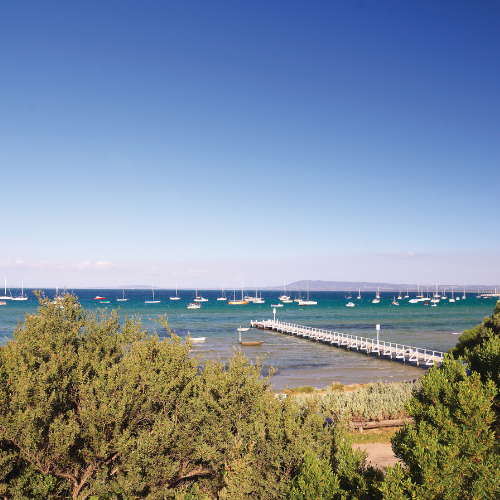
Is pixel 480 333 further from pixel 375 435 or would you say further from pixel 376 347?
pixel 376 347

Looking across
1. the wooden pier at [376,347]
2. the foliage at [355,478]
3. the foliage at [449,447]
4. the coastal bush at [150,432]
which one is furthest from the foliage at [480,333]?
the foliage at [355,478]

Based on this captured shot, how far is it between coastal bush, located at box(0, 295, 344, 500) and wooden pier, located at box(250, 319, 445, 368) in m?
26.2

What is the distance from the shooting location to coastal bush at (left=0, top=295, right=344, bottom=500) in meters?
8.85

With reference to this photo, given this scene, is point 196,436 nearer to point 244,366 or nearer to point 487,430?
point 244,366

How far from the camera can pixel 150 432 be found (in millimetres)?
9750

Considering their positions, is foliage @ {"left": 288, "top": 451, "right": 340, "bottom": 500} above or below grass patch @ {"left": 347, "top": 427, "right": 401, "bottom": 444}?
above

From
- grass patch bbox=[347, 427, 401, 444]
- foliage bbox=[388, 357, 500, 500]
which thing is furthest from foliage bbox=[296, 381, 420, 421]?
foliage bbox=[388, 357, 500, 500]

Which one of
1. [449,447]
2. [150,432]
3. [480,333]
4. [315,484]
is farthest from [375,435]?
[150,432]

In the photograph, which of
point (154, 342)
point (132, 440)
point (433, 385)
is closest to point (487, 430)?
point (433, 385)

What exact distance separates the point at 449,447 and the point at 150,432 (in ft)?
22.6

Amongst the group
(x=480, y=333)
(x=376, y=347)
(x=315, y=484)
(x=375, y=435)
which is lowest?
(x=376, y=347)

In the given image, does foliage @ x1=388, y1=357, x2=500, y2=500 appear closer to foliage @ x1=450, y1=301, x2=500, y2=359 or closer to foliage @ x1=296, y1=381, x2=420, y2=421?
foliage @ x1=296, y1=381, x2=420, y2=421

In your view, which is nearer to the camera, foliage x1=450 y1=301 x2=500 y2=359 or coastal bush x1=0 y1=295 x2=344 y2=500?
coastal bush x1=0 y1=295 x2=344 y2=500

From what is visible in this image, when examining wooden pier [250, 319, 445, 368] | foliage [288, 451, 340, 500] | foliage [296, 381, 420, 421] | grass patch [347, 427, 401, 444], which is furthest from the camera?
wooden pier [250, 319, 445, 368]
